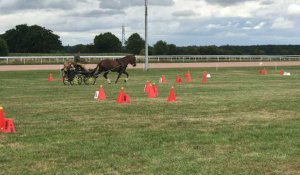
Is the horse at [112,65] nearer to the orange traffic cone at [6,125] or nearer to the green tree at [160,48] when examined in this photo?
the orange traffic cone at [6,125]

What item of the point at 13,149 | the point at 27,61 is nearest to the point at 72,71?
the point at 13,149

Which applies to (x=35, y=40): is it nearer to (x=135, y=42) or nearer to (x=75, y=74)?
(x=135, y=42)

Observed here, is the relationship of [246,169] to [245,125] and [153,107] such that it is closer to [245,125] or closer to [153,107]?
[245,125]

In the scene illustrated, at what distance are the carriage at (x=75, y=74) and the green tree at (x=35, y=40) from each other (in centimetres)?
7875

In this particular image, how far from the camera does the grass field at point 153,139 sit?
24.7 feet

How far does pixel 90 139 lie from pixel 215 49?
318 feet

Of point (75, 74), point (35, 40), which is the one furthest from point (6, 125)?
point (35, 40)

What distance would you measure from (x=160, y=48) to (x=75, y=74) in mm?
75512

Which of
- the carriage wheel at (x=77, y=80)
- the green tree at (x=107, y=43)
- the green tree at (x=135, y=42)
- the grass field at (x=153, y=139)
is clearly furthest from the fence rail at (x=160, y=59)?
the grass field at (x=153, y=139)

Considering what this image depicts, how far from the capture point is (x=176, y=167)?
745 cm

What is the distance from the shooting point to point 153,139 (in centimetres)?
977

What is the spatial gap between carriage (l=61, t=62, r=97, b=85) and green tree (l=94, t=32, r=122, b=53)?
84824mm

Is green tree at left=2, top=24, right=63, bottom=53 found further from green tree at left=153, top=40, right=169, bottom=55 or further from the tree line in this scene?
green tree at left=153, top=40, right=169, bottom=55

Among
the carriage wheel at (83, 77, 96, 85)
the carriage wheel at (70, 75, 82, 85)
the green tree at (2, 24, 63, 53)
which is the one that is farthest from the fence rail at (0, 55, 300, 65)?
the green tree at (2, 24, 63, 53)
